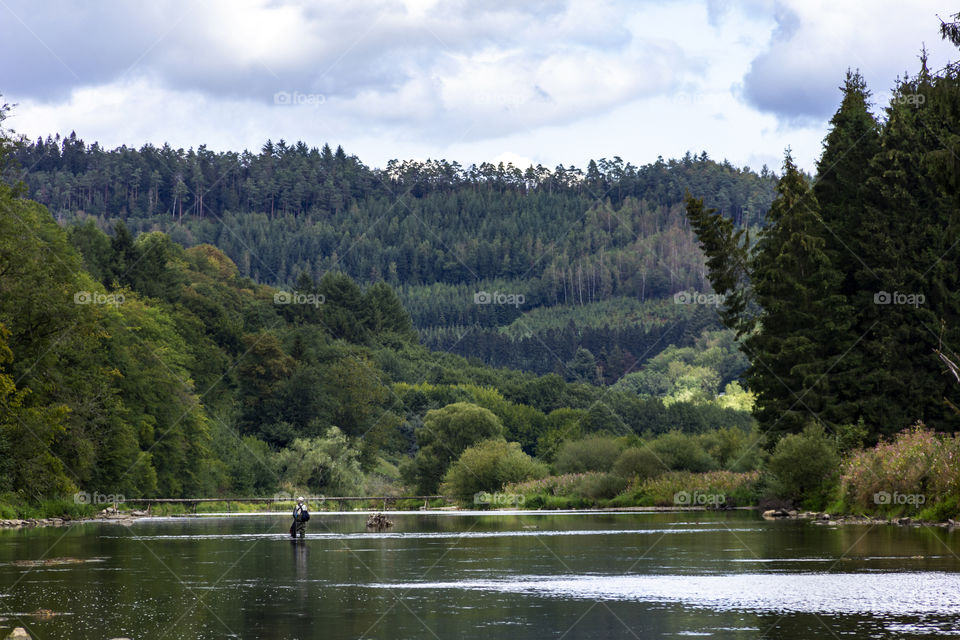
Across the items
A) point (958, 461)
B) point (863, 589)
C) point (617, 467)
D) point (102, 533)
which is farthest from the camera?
point (617, 467)

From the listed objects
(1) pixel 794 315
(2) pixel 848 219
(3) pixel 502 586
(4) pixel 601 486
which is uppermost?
(2) pixel 848 219

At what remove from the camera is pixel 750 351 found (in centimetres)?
6731

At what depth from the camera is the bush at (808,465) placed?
185 ft

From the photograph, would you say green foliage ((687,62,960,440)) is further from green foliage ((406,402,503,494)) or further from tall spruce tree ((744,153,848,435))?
green foliage ((406,402,503,494))

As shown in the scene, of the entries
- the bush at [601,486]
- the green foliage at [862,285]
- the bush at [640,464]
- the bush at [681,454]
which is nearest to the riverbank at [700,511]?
the bush at [601,486]

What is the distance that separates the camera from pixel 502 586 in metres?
25.0

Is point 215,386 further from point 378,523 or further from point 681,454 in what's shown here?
point 378,523

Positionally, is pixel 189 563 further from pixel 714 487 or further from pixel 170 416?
pixel 170 416

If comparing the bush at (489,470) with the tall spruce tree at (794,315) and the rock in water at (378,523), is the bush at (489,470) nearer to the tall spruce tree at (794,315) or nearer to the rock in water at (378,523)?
the tall spruce tree at (794,315)

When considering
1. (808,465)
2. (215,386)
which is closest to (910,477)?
(808,465)

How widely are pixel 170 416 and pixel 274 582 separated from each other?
71157 millimetres

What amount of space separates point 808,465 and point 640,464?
18840 millimetres

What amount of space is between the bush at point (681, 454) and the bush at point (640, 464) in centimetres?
46

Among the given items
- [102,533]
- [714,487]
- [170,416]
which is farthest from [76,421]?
[714,487]
